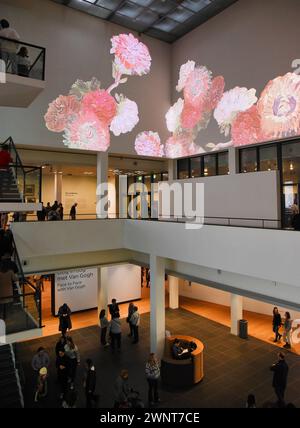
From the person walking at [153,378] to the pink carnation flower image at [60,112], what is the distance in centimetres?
998

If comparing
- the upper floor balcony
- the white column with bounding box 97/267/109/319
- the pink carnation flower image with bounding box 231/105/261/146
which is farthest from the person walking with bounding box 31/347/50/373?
the pink carnation flower image with bounding box 231/105/261/146

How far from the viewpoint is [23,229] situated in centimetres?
1012

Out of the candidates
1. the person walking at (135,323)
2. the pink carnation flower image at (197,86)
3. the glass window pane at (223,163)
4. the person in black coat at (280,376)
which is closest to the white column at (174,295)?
the person walking at (135,323)

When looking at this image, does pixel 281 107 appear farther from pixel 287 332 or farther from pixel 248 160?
pixel 287 332

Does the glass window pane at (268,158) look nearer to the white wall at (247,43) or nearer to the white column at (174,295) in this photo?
the white wall at (247,43)

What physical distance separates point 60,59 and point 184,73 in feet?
20.7

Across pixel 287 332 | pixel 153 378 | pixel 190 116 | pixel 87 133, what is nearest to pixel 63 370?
pixel 153 378

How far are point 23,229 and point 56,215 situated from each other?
64.6 inches

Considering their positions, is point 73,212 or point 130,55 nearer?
point 73,212

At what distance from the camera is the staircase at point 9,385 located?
7832 mm

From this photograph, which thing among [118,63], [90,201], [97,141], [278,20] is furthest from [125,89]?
[90,201]

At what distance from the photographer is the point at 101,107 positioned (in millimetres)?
14164

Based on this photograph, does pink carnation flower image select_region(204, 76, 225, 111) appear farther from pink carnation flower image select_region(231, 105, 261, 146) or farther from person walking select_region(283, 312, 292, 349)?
person walking select_region(283, 312, 292, 349)

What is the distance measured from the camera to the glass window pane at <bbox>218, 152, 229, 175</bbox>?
14.1 meters
